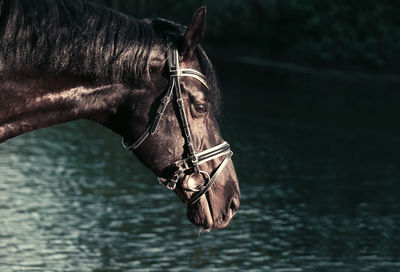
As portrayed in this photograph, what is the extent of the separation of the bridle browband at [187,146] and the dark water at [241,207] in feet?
12.0

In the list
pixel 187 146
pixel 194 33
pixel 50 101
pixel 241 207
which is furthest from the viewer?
pixel 241 207

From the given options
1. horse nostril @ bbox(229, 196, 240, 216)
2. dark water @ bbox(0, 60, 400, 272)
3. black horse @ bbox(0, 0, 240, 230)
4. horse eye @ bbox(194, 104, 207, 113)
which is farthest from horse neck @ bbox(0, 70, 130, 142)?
dark water @ bbox(0, 60, 400, 272)

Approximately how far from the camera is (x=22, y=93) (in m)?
4.31

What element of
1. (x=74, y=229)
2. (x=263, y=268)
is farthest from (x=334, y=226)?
(x=74, y=229)

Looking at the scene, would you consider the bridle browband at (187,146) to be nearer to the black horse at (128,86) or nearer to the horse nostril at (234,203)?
the black horse at (128,86)

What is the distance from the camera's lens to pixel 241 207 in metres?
10.6

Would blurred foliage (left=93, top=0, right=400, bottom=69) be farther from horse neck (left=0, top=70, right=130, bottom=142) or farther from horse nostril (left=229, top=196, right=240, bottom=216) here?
horse neck (left=0, top=70, right=130, bottom=142)

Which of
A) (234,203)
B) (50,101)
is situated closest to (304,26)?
(234,203)

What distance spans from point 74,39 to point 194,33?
551 millimetres

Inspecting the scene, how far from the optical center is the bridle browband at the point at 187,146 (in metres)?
4.41

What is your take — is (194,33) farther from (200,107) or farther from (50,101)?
(50,101)

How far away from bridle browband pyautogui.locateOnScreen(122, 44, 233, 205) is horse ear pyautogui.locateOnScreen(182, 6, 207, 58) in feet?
0.22

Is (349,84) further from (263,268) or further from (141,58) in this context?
(141,58)

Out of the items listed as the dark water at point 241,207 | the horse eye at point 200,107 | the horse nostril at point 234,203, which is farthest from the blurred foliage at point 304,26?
the horse eye at point 200,107
